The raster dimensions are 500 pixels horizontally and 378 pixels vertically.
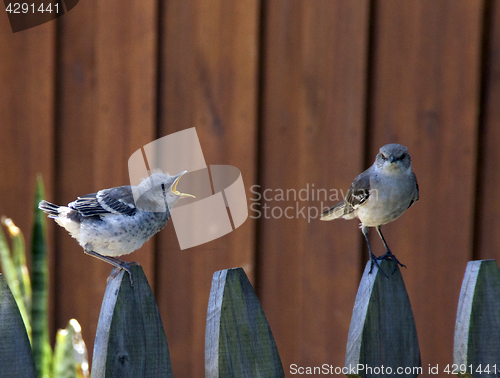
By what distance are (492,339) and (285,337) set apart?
1.38 m

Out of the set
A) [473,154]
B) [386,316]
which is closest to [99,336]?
[386,316]

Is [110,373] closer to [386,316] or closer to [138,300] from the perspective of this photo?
[138,300]

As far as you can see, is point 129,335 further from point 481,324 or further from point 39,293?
point 481,324

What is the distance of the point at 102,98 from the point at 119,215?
1101mm

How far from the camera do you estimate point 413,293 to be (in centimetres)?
296

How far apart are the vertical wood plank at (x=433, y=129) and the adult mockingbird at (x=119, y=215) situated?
1.51 metres

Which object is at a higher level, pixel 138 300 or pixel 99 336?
pixel 138 300

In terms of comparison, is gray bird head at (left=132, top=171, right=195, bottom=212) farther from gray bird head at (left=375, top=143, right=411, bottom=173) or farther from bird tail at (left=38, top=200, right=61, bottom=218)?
gray bird head at (left=375, top=143, right=411, bottom=173)

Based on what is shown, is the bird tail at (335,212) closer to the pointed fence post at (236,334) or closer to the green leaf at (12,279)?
the pointed fence post at (236,334)

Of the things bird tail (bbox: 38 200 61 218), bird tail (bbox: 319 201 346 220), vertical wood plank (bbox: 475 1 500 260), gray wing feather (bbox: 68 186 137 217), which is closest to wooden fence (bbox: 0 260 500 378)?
gray wing feather (bbox: 68 186 137 217)

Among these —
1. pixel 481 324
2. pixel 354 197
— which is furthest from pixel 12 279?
pixel 481 324

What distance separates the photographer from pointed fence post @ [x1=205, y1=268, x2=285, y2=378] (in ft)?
5.56

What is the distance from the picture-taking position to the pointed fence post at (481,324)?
183 centimetres

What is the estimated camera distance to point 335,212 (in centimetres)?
272
